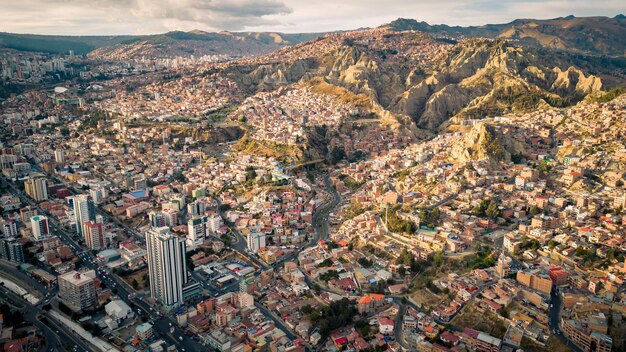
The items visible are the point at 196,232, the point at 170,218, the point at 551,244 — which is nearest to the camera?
the point at 551,244

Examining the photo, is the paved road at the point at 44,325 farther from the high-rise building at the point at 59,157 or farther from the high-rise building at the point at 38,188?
the high-rise building at the point at 59,157

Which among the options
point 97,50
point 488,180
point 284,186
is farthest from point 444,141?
point 97,50

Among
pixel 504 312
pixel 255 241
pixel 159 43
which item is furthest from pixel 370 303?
pixel 159 43

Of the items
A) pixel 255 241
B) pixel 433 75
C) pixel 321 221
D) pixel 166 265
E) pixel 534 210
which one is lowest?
pixel 321 221

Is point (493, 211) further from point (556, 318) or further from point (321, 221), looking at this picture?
point (321, 221)

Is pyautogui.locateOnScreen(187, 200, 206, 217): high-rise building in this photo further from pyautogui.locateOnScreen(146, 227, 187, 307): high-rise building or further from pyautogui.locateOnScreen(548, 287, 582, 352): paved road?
pyautogui.locateOnScreen(548, 287, 582, 352): paved road

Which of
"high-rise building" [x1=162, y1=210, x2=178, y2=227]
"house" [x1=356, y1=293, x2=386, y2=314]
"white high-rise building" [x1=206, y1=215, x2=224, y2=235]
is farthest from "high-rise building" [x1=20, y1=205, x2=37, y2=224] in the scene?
"house" [x1=356, y1=293, x2=386, y2=314]

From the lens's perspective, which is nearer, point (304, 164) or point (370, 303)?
point (370, 303)
